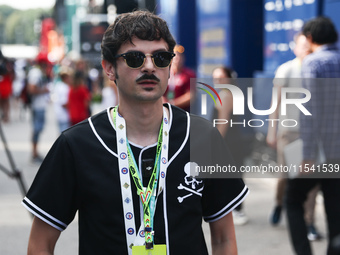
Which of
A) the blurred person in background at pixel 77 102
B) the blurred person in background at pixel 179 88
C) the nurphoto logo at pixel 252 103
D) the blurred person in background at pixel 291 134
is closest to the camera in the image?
the nurphoto logo at pixel 252 103

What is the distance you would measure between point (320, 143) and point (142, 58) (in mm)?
2463

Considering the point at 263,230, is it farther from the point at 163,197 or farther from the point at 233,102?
the point at 163,197

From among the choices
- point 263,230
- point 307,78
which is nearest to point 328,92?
point 307,78

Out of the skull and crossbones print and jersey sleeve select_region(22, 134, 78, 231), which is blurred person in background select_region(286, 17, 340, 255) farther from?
jersey sleeve select_region(22, 134, 78, 231)

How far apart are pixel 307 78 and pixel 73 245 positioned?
9.76 ft

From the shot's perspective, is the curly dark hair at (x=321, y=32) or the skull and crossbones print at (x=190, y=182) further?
the curly dark hair at (x=321, y=32)

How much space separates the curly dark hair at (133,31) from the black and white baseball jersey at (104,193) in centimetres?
26

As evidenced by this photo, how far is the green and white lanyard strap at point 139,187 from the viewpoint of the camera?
7.70 feet

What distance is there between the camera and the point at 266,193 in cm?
886

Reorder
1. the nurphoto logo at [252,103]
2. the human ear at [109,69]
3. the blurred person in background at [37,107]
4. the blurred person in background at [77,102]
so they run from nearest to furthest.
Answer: the human ear at [109,69]
the nurphoto logo at [252,103]
the blurred person in background at [77,102]
the blurred person in background at [37,107]

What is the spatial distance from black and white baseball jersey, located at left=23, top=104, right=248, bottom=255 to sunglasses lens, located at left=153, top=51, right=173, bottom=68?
249 mm

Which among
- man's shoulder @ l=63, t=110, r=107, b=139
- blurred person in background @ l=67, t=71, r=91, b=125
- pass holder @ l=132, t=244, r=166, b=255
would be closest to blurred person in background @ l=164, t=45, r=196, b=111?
blurred person in background @ l=67, t=71, r=91, b=125

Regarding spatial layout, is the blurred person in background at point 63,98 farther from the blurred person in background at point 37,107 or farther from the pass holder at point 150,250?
the pass holder at point 150,250

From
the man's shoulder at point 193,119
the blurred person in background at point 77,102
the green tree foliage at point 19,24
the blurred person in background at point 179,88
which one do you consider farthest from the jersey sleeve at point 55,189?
the green tree foliage at point 19,24
